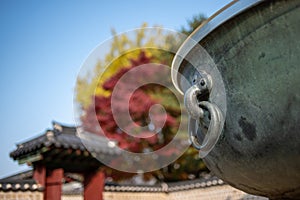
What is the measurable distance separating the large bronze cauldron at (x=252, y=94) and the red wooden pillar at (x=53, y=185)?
4.24 m

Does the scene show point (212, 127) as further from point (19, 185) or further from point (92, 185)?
point (92, 185)

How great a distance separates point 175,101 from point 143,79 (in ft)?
4.41

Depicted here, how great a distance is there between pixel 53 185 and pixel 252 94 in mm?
4582

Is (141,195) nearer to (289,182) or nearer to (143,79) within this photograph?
(143,79)

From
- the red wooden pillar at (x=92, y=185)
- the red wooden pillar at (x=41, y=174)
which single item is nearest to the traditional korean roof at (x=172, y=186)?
the red wooden pillar at (x=92, y=185)

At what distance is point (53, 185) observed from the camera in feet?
→ 15.8

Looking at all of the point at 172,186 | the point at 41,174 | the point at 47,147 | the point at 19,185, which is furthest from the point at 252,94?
the point at 172,186

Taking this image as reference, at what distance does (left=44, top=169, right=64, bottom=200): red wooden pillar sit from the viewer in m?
4.75

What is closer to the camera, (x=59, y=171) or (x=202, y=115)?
(x=202, y=115)

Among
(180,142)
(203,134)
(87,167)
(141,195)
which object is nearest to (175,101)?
(180,142)

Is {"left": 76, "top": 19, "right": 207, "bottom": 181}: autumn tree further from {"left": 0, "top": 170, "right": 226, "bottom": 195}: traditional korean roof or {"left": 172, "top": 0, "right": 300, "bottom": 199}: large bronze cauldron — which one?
{"left": 172, "top": 0, "right": 300, "bottom": 199}: large bronze cauldron

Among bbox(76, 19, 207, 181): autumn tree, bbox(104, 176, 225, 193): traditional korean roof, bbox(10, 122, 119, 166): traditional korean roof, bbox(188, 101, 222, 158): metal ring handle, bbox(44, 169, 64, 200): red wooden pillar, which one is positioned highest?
bbox(76, 19, 207, 181): autumn tree

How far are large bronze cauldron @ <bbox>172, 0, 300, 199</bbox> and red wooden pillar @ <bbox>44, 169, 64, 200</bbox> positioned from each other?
424cm

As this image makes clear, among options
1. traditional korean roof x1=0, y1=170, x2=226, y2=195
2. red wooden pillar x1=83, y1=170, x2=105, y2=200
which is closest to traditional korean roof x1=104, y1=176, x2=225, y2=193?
traditional korean roof x1=0, y1=170, x2=226, y2=195
